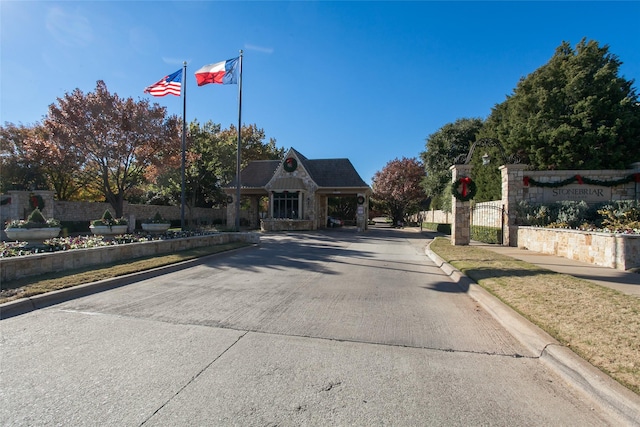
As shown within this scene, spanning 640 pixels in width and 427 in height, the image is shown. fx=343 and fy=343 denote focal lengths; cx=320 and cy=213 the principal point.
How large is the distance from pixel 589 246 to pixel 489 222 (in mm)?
8725

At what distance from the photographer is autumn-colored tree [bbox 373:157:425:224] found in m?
42.9

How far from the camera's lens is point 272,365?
373 centimetres

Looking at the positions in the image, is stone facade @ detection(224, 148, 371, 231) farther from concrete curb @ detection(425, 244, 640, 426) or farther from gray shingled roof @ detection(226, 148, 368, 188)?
concrete curb @ detection(425, 244, 640, 426)

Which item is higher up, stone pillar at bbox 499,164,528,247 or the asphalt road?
stone pillar at bbox 499,164,528,247

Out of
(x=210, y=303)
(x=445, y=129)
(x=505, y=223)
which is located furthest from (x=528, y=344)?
(x=445, y=129)

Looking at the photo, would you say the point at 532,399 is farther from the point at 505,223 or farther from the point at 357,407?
the point at 505,223

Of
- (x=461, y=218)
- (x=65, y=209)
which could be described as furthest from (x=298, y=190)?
(x=65, y=209)

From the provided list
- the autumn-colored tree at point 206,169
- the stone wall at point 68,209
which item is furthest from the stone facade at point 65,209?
the autumn-colored tree at point 206,169

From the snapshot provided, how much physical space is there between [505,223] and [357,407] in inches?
657

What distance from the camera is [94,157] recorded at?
1959 cm

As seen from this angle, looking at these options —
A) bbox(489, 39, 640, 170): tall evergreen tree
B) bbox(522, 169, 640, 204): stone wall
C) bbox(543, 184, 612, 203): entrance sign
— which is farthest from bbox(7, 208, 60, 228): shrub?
bbox(489, 39, 640, 170): tall evergreen tree

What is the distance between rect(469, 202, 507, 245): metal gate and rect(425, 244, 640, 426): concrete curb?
508 inches

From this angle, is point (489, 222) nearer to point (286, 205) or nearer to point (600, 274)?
point (600, 274)

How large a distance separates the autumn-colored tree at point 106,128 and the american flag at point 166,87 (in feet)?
6.67
